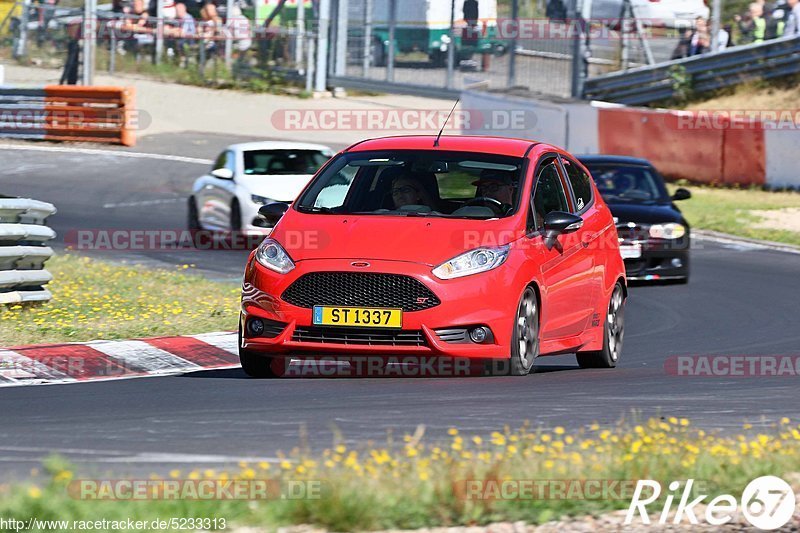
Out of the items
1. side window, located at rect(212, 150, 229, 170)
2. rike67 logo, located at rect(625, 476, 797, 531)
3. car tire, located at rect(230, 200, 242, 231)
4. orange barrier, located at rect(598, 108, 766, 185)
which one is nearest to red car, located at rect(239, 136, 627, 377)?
rike67 logo, located at rect(625, 476, 797, 531)

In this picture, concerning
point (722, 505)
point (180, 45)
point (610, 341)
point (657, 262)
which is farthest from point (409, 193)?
point (180, 45)

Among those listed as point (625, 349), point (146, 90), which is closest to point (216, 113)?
point (146, 90)

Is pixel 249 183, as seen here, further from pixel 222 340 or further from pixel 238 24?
pixel 238 24

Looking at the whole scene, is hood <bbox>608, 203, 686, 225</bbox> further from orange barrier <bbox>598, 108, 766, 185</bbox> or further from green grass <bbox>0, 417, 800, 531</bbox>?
green grass <bbox>0, 417, 800, 531</bbox>

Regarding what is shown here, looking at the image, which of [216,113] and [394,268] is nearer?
[394,268]

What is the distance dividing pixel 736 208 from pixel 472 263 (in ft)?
54.3

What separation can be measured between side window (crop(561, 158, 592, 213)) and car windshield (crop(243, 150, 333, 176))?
887 cm

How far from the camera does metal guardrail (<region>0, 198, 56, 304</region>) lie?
11.9 m

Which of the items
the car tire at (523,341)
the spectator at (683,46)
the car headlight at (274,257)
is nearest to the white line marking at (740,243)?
the spectator at (683,46)

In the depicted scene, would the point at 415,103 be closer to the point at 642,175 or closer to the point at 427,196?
the point at 642,175

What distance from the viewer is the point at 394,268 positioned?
8.82m

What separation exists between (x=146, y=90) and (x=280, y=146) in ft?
68.2

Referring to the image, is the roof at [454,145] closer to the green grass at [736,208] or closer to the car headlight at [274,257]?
the car headlight at [274,257]

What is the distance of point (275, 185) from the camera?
19.2 m
